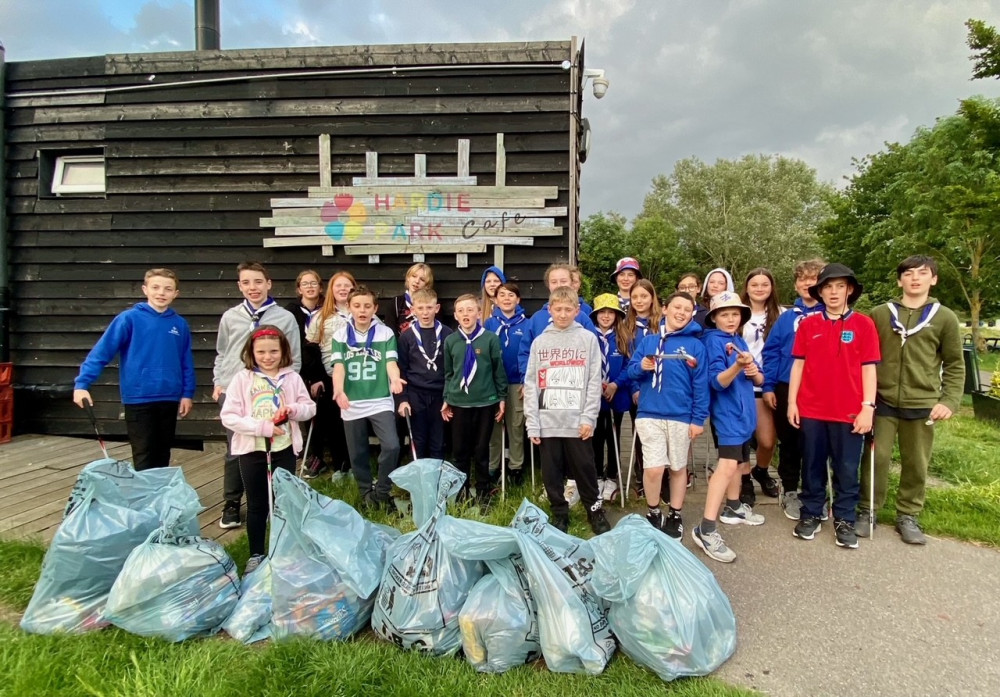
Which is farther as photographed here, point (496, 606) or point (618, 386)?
point (618, 386)

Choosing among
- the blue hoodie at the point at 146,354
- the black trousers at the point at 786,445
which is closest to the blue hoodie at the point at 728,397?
the black trousers at the point at 786,445

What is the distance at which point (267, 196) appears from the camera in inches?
220

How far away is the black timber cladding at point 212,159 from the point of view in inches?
208

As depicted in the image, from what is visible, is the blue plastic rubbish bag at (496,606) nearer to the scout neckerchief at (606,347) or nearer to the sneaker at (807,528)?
the scout neckerchief at (606,347)

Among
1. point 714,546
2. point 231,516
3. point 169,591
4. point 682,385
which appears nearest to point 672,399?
point 682,385

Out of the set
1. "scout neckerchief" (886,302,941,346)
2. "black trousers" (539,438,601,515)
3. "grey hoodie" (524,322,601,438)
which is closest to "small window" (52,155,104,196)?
"grey hoodie" (524,322,601,438)

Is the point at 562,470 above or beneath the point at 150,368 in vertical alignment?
beneath

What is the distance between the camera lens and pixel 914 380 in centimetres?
349

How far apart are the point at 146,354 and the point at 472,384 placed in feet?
7.48

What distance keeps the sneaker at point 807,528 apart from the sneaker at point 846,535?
0.13 m

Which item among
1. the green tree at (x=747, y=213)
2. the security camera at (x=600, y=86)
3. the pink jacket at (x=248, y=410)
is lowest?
the pink jacket at (x=248, y=410)

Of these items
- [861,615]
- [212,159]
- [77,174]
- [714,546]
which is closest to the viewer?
[861,615]

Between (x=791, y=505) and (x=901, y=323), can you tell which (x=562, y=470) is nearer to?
(x=791, y=505)

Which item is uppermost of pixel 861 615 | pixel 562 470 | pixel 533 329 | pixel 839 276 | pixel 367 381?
pixel 839 276
